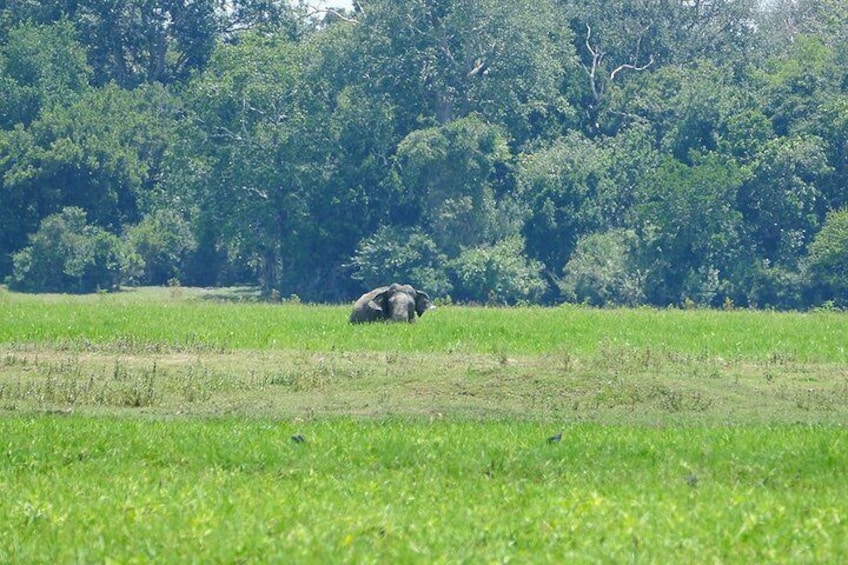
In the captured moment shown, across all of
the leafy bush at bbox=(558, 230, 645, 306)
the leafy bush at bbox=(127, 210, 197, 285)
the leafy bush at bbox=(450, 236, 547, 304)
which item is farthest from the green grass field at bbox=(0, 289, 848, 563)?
the leafy bush at bbox=(127, 210, 197, 285)

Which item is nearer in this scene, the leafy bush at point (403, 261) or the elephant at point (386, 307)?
the elephant at point (386, 307)

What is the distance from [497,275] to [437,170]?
3551 millimetres

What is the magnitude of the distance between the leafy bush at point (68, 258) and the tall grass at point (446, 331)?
17.6 m

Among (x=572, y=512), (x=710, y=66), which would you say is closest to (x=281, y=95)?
(x=710, y=66)

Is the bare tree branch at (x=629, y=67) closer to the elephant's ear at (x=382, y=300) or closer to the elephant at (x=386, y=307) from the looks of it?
the elephant at (x=386, y=307)

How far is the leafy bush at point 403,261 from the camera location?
43938 mm

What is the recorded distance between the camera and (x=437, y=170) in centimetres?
4434

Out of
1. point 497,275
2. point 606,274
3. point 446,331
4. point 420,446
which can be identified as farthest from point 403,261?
point 420,446

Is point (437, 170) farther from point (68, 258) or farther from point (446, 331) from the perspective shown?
point (446, 331)

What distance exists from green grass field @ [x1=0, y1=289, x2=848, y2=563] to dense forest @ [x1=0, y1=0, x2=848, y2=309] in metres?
20.3

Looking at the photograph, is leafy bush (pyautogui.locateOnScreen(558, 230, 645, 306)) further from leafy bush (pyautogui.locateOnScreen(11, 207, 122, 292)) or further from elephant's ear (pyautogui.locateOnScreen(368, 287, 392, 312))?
elephant's ear (pyautogui.locateOnScreen(368, 287, 392, 312))

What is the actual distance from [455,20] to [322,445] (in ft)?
114

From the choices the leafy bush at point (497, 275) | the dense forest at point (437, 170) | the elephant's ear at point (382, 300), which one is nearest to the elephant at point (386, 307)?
the elephant's ear at point (382, 300)

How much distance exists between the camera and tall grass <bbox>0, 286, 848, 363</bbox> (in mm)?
21797
